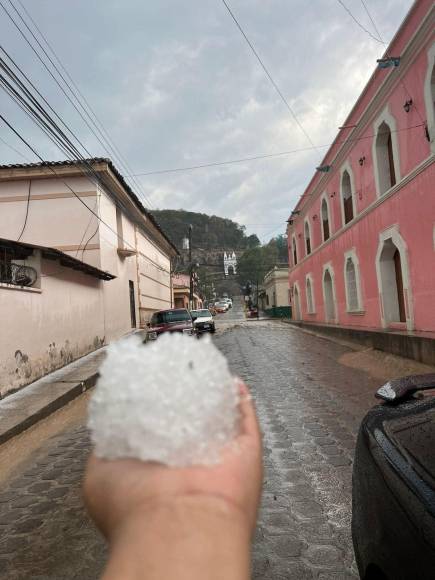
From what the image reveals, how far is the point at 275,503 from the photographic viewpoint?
11.1 ft

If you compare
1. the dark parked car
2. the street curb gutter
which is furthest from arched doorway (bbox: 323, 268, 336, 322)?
the dark parked car

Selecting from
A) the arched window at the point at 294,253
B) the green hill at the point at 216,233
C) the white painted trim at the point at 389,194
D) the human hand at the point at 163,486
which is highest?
the green hill at the point at 216,233

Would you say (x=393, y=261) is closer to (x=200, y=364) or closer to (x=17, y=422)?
(x=17, y=422)

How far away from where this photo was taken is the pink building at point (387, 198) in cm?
1069

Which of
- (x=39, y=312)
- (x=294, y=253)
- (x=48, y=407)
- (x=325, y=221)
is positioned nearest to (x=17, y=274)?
(x=39, y=312)

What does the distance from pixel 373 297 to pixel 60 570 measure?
14282 mm

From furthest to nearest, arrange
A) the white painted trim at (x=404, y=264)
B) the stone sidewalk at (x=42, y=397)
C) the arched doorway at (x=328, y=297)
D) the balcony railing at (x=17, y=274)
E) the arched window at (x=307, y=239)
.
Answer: the arched window at (x=307, y=239) → the arched doorway at (x=328, y=297) → the white painted trim at (x=404, y=264) → the balcony railing at (x=17, y=274) → the stone sidewalk at (x=42, y=397)

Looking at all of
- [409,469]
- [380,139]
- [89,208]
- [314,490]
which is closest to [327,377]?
[314,490]

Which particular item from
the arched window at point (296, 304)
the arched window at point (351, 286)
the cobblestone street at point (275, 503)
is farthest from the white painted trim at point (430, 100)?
the arched window at point (296, 304)

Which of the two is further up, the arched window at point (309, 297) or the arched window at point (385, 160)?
the arched window at point (385, 160)

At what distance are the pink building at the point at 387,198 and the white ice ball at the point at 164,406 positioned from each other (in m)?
11.2

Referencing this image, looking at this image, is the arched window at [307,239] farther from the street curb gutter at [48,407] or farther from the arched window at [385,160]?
the street curb gutter at [48,407]

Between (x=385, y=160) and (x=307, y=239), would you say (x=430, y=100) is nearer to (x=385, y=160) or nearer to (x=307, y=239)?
(x=385, y=160)

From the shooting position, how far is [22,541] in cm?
308
